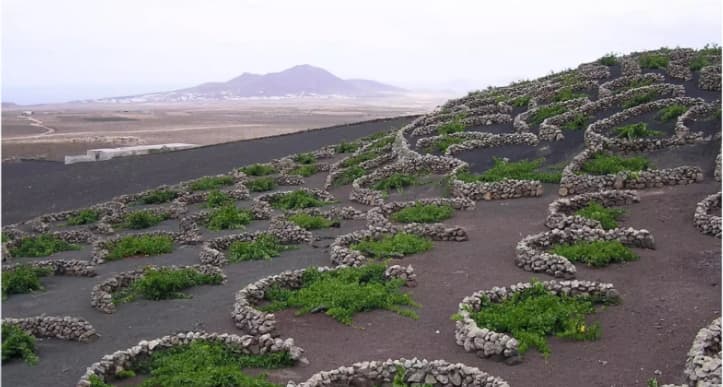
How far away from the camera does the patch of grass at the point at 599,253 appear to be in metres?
15.3

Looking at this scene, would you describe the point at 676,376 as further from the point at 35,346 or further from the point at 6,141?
the point at 6,141

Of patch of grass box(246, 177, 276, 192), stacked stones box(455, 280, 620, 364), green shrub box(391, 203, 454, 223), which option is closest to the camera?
stacked stones box(455, 280, 620, 364)

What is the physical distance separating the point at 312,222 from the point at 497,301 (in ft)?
34.4

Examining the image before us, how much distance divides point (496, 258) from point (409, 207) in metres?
6.53

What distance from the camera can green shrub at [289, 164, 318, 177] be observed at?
36206 millimetres

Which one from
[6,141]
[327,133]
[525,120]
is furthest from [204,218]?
[6,141]

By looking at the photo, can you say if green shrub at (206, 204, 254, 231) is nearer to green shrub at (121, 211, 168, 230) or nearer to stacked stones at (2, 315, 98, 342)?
green shrub at (121, 211, 168, 230)

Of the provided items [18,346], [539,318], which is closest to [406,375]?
[539,318]

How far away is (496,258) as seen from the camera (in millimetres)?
16859

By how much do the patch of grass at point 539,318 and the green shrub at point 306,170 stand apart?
2365 cm

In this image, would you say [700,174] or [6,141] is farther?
[6,141]

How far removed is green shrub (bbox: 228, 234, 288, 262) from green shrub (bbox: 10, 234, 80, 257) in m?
6.47

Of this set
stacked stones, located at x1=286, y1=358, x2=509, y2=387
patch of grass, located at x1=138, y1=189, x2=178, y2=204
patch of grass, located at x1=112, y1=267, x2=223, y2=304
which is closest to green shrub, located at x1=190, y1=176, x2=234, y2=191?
Result: patch of grass, located at x1=138, y1=189, x2=178, y2=204

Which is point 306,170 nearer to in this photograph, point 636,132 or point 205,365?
point 636,132
